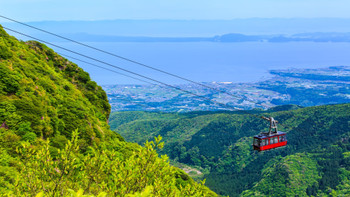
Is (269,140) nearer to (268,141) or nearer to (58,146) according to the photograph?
(268,141)

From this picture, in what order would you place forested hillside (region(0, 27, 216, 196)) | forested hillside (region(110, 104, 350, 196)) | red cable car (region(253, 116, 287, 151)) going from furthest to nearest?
1. forested hillside (region(110, 104, 350, 196))
2. red cable car (region(253, 116, 287, 151))
3. forested hillside (region(0, 27, 216, 196))

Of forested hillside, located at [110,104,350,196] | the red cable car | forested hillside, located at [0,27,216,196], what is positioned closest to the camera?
forested hillside, located at [0,27,216,196]

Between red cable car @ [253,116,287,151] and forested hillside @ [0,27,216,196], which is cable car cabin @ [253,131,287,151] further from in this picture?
forested hillside @ [0,27,216,196]

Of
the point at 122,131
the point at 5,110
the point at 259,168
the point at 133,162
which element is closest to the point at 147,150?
the point at 133,162

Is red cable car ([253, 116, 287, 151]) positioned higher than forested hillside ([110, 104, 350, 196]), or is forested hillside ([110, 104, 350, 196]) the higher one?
red cable car ([253, 116, 287, 151])

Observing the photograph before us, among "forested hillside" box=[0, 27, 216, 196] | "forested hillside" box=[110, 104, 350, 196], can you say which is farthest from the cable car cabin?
"forested hillside" box=[110, 104, 350, 196]

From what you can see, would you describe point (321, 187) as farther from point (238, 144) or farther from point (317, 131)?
point (238, 144)
